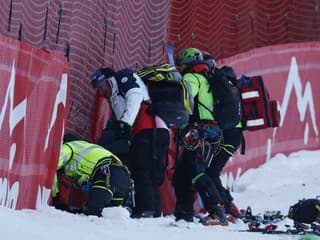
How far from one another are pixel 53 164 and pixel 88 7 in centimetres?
284

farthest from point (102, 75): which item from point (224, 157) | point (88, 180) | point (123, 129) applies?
point (224, 157)

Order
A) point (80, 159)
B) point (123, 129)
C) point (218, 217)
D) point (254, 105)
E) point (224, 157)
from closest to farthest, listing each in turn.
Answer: point (80, 159) < point (123, 129) < point (218, 217) < point (224, 157) < point (254, 105)

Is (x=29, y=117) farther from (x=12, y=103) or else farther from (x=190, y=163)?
(x=190, y=163)

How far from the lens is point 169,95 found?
7859 mm

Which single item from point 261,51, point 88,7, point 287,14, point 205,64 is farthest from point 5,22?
point 287,14

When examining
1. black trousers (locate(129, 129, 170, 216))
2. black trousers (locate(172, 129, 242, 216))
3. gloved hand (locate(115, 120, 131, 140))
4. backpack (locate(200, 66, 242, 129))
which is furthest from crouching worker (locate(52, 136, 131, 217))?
backpack (locate(200, 66, 242, 129))

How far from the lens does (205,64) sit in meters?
8.30

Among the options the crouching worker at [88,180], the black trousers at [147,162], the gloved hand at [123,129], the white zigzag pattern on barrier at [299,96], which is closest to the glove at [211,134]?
the black trousers at [147,162]

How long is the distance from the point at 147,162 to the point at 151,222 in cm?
88

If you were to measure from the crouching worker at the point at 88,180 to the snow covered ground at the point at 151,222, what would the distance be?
0.38m

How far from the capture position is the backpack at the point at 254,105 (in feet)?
29.6

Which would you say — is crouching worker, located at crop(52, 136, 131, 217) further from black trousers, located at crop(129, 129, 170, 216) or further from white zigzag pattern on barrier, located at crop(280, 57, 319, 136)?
white zigzag pattern on barrier, located at crop(280, 57, 319, 136)

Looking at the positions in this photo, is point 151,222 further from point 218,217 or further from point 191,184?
point 191,184

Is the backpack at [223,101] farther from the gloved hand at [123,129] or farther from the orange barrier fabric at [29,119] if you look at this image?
the orange barrier fabric at [29,119]
